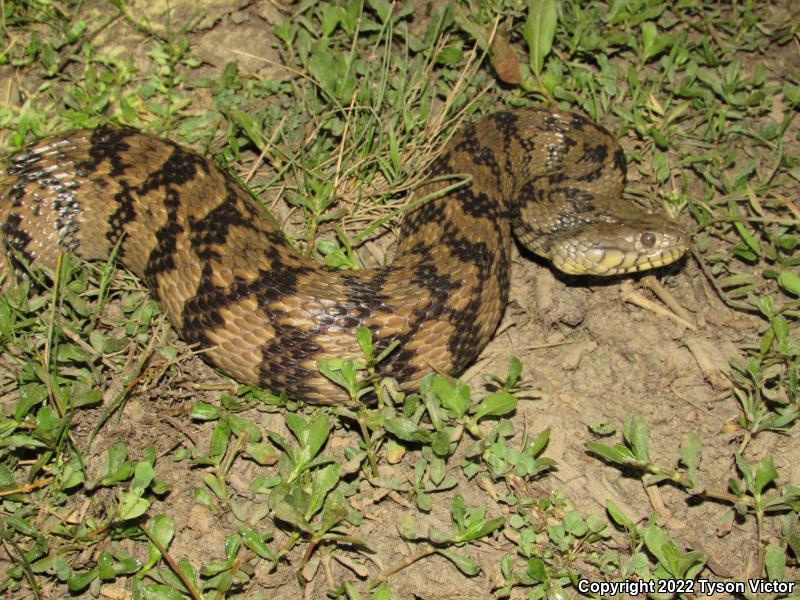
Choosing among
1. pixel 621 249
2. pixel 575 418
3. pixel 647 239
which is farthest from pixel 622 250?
pixel 575 418

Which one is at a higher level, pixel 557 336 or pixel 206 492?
pixel 557 336

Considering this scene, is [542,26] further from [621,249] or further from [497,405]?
[497,405]

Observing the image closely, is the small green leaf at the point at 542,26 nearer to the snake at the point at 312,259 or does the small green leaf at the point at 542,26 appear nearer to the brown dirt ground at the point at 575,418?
the snake at the point at 312,259

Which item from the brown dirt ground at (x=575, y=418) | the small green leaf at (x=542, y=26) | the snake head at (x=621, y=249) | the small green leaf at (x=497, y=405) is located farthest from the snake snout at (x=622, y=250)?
the small green leaf at (x=542, y=26)

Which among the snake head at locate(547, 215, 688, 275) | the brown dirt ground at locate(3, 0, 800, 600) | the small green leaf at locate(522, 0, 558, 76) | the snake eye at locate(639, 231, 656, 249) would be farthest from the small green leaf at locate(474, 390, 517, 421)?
the small green leaf at locate(522, 0, 558, 76)

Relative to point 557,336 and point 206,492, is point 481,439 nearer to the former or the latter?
point 557,336

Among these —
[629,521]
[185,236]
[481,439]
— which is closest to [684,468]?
[629,521]

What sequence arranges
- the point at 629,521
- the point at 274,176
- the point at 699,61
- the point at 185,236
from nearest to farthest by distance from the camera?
the point at 629,521 < the point at 185,236 < the point at 274,176 < the point at 699,61
